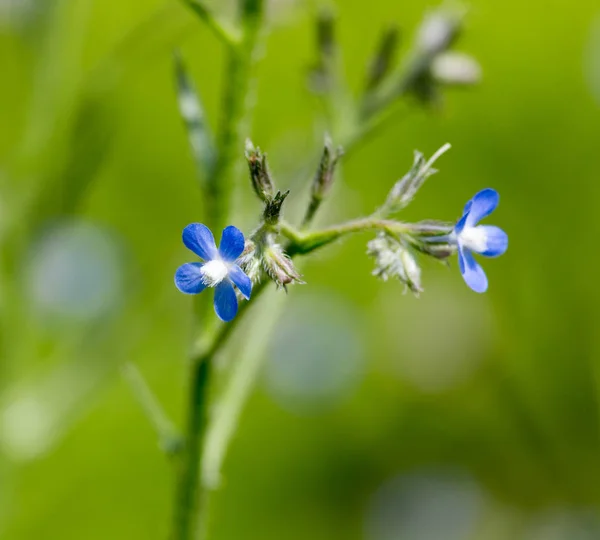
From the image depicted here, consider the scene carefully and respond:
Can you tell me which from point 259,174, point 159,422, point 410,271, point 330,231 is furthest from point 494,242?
point 159,422

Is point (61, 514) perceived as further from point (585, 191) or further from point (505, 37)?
point (505, 37)

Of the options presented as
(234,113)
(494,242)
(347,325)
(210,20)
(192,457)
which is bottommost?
(347,325)

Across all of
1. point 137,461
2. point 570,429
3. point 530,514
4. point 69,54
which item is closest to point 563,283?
point 570,429

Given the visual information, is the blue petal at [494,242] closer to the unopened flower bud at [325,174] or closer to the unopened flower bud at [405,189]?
the unopened flower bud at [405,189]

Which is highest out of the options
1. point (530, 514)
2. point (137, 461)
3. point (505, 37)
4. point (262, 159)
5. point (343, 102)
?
point (262, 159)

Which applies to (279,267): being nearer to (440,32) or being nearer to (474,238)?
(474,238)

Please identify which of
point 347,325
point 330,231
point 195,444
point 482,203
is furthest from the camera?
point 347,325
